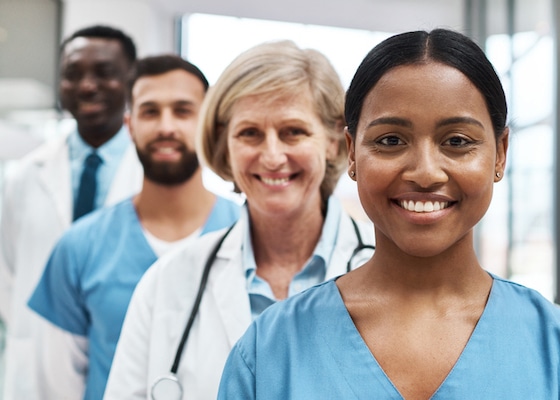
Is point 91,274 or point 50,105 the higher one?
point 50,105

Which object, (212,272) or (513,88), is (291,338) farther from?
(513,88)

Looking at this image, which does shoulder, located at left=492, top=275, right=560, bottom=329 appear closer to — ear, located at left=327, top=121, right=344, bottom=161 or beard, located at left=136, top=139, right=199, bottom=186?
ear, located at left=327, top=121, right=344, bottom=161

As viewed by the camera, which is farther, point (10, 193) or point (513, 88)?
point (513, 88)

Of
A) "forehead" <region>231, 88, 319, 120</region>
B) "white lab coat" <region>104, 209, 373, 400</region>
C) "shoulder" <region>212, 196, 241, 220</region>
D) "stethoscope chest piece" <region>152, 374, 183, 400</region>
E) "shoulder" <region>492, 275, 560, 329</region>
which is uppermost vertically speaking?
"forehead" <region>231, 88, 319, 120</region>

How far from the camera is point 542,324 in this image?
0.77 meters

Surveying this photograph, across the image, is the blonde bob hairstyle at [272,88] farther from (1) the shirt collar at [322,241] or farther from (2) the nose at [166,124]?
(2) the nose at [166,124]

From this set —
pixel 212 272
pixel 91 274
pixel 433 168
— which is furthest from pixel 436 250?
pixel 91 274

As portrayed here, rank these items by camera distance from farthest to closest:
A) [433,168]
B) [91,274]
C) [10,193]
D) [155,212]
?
[10,193] → [155,212] → [91,274] → [433,168]

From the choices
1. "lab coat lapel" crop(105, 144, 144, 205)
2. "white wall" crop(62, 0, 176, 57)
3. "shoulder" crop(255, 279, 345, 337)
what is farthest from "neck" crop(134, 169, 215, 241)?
"white wall" crop(62, 0, 176, 57)

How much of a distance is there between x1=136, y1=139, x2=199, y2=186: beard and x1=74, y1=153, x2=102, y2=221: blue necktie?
46cm

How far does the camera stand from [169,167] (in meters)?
1.67

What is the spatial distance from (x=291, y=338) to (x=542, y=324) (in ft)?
0.86

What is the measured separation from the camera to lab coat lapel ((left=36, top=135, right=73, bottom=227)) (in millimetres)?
2090

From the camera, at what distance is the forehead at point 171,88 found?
162 cm
